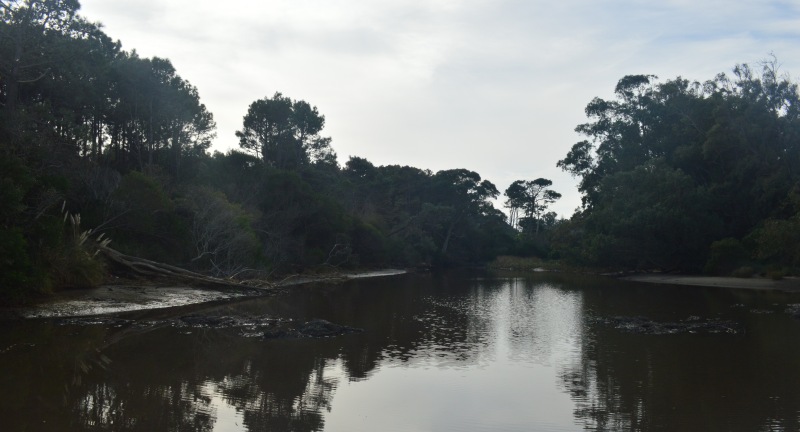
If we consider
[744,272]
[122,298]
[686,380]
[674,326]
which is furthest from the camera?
[744,272]

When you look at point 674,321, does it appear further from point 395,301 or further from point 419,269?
point 419,269

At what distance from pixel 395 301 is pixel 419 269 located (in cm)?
4244

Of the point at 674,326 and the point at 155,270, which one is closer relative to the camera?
the point at 674,326

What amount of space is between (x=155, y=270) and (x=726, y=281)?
128ft

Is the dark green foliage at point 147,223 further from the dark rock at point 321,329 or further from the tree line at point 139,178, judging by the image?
the dark rock at point 321,329

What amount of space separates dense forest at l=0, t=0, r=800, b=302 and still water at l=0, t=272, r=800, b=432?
676cm

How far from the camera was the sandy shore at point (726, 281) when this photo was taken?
4034 cm

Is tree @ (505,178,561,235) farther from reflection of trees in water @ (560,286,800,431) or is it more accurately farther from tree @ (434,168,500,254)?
reflection of trees in water @ (560,286,800,431)

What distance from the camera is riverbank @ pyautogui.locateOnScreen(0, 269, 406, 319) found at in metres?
21.5

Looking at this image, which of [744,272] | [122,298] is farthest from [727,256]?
[122,298]

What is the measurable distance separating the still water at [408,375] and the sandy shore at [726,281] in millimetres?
17016

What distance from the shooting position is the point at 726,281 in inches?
1795

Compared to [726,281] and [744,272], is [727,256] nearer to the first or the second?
[744,272]

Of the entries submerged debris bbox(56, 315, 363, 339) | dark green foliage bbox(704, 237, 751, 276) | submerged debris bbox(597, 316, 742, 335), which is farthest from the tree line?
dark green foliage bbox(704, 237, 751, 276)
